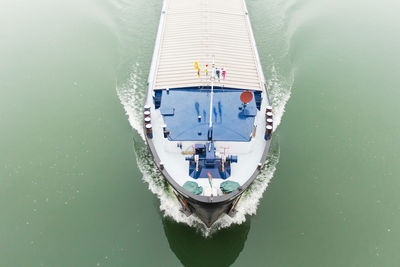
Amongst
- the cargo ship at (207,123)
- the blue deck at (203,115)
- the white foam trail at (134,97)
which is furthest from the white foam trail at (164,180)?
the blue deck at (203,115)

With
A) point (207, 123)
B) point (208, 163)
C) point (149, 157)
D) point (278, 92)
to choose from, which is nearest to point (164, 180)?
point (149, 157)

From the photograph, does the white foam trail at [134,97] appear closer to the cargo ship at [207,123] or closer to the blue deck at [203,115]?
the cargo ship at [207,123]

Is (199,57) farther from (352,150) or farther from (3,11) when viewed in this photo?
(3,11)

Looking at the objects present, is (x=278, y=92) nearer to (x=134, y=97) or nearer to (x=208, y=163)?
(x=208, y=163)

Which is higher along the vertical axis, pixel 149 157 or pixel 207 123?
pixel 207 123

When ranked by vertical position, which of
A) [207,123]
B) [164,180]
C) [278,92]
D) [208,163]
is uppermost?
[278,92]

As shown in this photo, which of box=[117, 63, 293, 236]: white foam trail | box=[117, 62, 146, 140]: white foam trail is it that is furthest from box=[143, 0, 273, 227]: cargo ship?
box=[117, 62, 146, 140]: white foam trail
